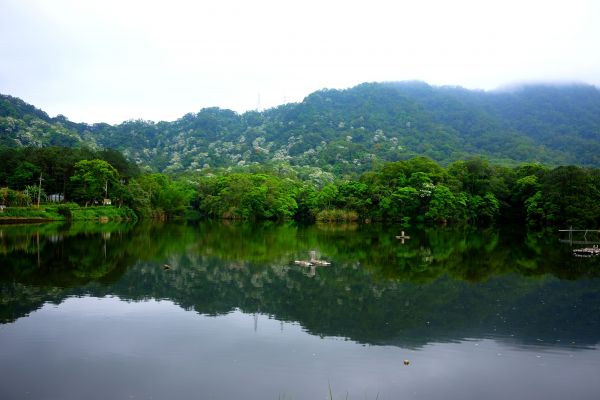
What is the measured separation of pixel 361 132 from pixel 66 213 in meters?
115

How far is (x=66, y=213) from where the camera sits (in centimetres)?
6272

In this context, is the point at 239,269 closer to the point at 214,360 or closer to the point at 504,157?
the point at 214,360

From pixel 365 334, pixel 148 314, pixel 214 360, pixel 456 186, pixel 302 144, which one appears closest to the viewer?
pixel 214 360

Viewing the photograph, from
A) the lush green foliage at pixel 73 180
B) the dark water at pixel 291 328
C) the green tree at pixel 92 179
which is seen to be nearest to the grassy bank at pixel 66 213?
the lush green foliage at pixel 73 180

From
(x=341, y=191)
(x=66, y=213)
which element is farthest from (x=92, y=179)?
(x=341, y=191)

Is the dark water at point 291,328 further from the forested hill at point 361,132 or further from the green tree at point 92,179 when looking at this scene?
the forested hill at point 361,132

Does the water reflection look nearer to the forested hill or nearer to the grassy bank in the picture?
the grassy bank

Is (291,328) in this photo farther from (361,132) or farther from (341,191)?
(361,132)

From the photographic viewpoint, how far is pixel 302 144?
157 meters

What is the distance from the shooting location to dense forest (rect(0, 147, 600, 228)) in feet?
225

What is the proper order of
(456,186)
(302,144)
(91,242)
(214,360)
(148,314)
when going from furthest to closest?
(302,144), (456,186), (91,242), (148,314), (214,360)

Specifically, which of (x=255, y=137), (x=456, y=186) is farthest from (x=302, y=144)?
(x=456, y=186)

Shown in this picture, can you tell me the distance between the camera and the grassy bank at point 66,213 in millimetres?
54062

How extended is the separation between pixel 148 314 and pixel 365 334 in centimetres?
781
